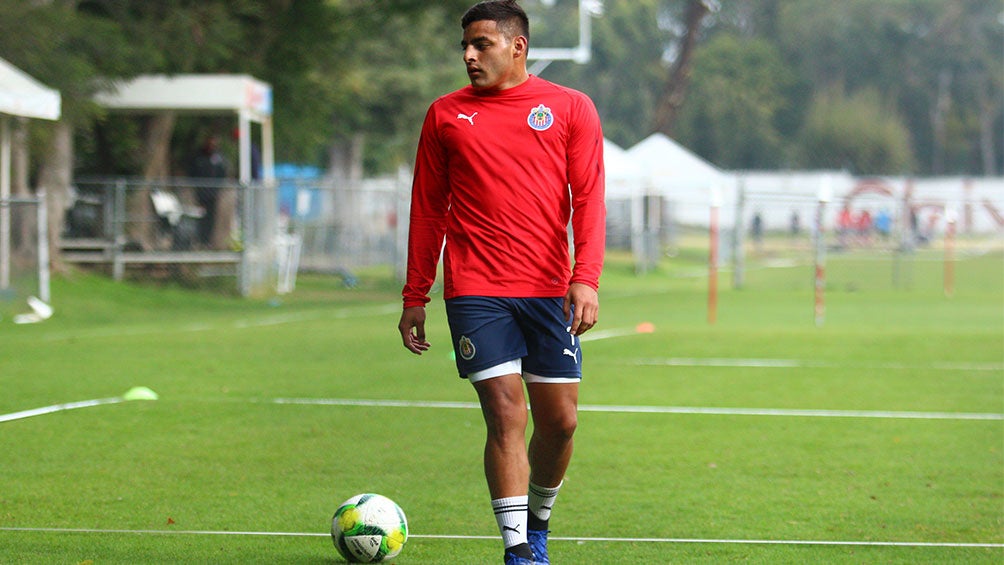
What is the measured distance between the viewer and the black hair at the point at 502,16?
541 cm

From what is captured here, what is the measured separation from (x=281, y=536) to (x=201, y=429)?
3.38m

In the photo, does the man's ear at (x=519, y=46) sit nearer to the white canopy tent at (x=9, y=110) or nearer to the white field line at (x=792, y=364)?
the white field line at (x=792, y=364)

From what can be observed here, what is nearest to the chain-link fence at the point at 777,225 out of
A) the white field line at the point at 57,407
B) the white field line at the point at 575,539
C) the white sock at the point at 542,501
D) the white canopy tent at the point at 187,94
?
the white canopy tent at the point at 187,94

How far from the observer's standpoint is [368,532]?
19.1 feet

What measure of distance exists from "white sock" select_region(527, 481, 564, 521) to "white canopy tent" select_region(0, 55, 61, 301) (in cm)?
1257

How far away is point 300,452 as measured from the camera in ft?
28.8

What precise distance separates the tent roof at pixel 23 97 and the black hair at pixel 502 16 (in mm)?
13042

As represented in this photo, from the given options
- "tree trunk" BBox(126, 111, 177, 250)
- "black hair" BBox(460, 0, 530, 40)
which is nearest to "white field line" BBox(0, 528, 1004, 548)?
"black hair" BBox(460, 0, 530, 40)

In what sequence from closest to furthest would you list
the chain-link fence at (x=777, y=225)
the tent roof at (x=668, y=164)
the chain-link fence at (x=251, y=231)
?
1. the chain-link fence at (x=251, y=231)
2. the chain-link fence at (x=777, y=225)
3. the tent roof at (x=668, y=164)

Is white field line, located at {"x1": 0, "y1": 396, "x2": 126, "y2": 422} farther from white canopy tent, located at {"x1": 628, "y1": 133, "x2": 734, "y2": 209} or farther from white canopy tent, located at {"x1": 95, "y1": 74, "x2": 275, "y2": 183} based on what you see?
white canopy tent, located at {"x1": 628, "y1": 133, "x2": 734, "y2": 209}

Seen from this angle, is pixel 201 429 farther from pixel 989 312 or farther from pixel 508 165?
pixel 989 312

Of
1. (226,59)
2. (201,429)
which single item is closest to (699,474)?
(201,429)

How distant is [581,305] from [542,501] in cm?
91

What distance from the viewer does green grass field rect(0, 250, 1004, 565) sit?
254 inches
